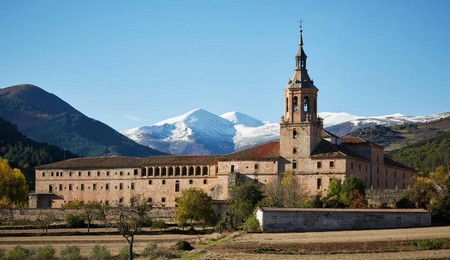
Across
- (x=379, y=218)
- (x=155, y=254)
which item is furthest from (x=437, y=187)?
(x=155, y=254)

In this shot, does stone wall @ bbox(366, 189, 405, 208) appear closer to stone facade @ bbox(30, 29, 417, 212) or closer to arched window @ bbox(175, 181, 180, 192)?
stone facade @ bbox(30, 29, 417, 212)

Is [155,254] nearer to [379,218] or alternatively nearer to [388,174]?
[379,218]

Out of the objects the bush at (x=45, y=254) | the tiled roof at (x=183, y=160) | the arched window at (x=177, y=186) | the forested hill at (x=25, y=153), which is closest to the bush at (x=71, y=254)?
the bush at (x=45, y=254)

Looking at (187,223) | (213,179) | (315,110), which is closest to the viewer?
(187,223)

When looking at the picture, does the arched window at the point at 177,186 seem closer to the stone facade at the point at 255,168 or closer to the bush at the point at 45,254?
the stone facade at the point at 255,168

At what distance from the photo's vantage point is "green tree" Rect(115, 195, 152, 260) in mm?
66188

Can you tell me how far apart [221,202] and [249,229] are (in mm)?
24370

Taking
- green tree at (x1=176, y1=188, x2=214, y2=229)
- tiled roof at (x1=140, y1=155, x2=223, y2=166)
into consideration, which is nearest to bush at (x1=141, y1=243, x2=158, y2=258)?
green tree at (x1=176, y1=188, x2=214, y2=229)

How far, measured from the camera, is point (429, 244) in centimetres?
5638

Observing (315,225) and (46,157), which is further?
(46,157)

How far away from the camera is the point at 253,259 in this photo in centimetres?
5375

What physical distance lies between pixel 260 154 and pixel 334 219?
104ft

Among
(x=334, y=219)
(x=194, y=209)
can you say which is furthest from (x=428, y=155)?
(x=334, y=219)

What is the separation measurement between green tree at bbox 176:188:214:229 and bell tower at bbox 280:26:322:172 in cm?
1158
